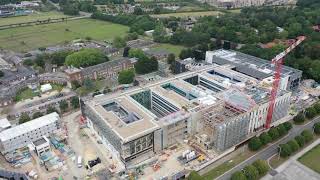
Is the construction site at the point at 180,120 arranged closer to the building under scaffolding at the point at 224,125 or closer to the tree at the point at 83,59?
the building under scaffolding at the point at 224,125

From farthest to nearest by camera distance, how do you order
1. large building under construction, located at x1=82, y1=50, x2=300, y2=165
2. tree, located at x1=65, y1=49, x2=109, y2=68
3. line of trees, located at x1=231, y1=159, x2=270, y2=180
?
tree, located at x1=65, y1=49, x2=109, y2=68 < large building under construction, located at x1=82, y1=50, x2=300, y2=165 < line of trees, located at x1=231, y1=159, x2=270, y2=180

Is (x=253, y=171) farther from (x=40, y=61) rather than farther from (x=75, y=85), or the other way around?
(x=40, y=61)

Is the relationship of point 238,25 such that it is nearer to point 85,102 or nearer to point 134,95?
point 134,95

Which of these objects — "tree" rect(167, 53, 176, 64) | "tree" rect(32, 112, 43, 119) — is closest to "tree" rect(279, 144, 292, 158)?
"tree" rect(167, 53, 176, 64)

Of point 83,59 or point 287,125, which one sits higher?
point 83,59

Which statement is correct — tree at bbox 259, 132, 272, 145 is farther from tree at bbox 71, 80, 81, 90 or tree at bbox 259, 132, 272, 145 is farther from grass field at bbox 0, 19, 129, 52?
grass field at bbox 0, 19, 129, 52

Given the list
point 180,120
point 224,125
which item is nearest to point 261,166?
point 224,125
